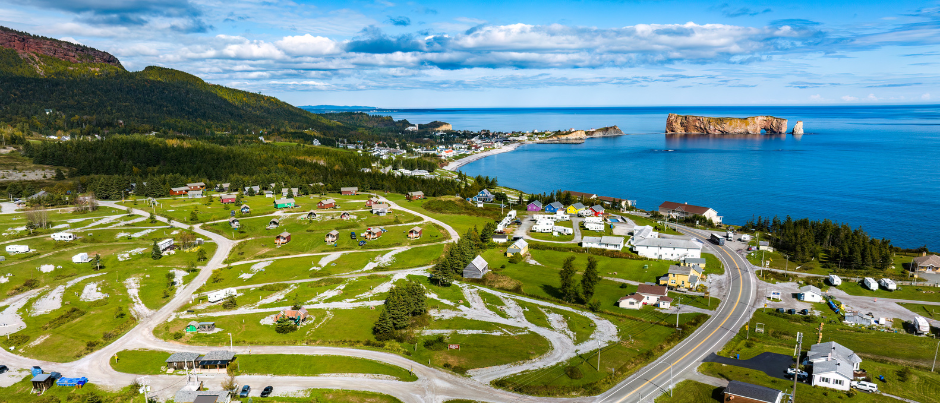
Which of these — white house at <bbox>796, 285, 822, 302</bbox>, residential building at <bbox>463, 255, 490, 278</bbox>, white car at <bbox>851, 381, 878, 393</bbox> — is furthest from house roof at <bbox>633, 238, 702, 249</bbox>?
white car at <bbox>851, 381, 878, 393</bbox>

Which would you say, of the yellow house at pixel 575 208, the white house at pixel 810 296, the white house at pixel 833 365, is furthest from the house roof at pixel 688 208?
the white house at pixel 833 365

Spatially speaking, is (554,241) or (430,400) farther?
(554,241)

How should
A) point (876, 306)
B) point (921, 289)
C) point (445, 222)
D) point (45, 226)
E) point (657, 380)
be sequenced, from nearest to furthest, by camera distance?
point (657, 380) → point (876, 306) → point (921, 289) → point (45, 226) → point (445, 222)

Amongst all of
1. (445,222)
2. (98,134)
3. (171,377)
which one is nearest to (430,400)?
(171,377)

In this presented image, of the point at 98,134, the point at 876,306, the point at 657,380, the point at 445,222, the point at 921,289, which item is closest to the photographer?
the point at 657,380

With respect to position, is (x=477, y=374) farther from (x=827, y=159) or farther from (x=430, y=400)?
(x=827, y=159)

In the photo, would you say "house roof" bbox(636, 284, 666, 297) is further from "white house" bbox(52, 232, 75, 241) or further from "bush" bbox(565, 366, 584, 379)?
"white house" bbox(52, 232, 75, 241)

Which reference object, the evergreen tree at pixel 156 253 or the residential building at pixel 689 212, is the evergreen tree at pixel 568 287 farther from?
the evergreen tree at pixel 156 253
